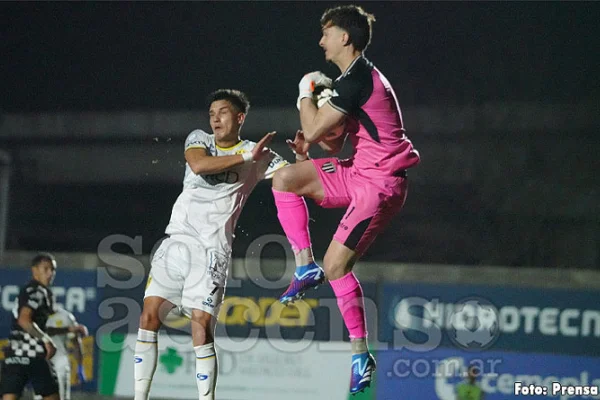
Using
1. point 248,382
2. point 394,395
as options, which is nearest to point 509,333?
point 394,395

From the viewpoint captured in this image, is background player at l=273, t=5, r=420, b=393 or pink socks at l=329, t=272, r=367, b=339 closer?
background player at l=273, t=5, r=420, b=393

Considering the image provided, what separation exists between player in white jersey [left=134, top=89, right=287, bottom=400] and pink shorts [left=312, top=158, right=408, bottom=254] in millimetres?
372

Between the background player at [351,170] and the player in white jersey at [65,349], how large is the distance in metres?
4.17

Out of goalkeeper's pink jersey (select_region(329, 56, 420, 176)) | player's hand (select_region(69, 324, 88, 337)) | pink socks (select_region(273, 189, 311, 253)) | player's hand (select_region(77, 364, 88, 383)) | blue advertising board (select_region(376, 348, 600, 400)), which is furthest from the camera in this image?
player's hand (select_region(77, 364, 88, 383))

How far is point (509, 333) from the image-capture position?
22.7 ft

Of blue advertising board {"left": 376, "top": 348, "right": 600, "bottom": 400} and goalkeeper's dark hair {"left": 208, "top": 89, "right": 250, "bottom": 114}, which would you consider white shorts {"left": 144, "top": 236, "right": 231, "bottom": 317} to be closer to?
goalkeeper's dark hair {"left": 208, "top": 89, "right": 250, "bottom": 114}

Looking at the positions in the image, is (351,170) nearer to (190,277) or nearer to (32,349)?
(190,277)

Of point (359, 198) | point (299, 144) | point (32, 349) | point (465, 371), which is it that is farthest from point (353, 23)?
point (465, 371)

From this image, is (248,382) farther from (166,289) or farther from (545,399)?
(166,289)

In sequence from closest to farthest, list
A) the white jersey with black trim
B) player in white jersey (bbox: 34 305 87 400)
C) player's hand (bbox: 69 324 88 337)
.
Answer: the white jersey with black trim, player's hand (bbox: 69 324 88 337), player in white jersey (bbox: 34 305 87 400)

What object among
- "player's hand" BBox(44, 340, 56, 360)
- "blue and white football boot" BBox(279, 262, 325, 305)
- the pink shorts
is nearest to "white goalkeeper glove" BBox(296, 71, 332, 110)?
the pink shorts

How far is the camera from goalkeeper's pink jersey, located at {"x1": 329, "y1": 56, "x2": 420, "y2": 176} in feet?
11.1

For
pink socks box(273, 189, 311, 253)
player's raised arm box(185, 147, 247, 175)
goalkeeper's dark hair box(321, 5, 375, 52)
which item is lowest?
pink socks box(273, 189, 311, 253)

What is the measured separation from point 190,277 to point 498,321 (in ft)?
12.2
